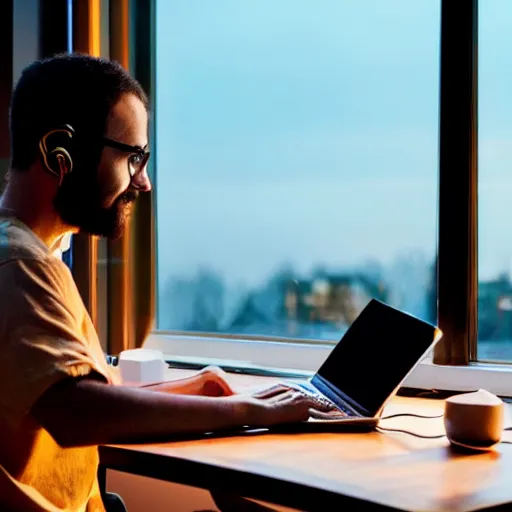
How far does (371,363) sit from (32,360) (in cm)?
73

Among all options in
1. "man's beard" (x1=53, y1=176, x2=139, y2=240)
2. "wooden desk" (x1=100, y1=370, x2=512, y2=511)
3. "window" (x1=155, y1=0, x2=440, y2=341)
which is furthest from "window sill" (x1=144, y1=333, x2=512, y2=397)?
"man's beard" (x1=53, y1=176, x2=139, y2=240)

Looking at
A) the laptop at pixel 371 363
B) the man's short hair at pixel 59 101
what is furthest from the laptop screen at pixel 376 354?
the man's short hair at pixel 59 101

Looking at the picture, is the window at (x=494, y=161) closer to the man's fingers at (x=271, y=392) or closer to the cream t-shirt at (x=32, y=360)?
the man's fingers at (x=271, y=392)

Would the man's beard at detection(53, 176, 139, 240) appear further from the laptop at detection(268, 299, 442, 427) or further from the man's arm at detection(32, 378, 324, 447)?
the laptop at detection(268, 299, 442, 427)

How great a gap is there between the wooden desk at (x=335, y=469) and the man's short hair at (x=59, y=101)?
519mm

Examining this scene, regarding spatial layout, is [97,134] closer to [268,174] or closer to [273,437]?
[273,437]

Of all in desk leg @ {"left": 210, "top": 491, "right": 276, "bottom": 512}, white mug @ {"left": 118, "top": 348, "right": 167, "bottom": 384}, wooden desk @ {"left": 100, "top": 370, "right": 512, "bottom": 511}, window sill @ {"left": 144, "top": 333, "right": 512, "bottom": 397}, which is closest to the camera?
wooden desk @ {"left": 100, "top": 370, "right": 512, "bottom": 511}

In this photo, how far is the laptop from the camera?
141 cm

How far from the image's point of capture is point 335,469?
3.68ft

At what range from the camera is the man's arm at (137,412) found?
1.04 m

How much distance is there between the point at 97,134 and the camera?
1.24 metres

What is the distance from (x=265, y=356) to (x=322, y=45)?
3.11ft

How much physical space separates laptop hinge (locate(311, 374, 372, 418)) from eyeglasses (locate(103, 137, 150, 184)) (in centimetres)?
60

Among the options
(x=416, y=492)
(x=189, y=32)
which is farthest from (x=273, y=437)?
(x=189, y=32)
